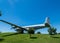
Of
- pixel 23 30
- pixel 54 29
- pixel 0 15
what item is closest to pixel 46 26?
pixel 54 29

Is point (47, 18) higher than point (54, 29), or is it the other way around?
point (47, 18)

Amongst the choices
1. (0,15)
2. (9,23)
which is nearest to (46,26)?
(9,23)

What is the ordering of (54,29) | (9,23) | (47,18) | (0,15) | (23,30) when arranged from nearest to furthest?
(0,15) → (9,23) → (23,30) → (54,29) → (47,18)

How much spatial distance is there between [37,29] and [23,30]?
1014cm

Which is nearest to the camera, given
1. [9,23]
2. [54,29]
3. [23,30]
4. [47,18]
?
[9,23]

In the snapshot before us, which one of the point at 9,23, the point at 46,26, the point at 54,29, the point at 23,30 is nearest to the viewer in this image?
the point at 9,23

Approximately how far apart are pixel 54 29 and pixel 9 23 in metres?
36.0

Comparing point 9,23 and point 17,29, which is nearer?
point 9,23

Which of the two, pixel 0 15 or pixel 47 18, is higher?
pixel 47 18

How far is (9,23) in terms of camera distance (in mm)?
75688

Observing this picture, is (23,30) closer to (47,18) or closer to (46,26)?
(46,26)

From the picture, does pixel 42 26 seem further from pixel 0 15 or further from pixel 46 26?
pixel 0 15

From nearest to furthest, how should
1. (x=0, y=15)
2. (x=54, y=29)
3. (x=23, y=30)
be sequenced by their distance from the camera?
(x=0, y=15) < (x=23, y=30) < (x=54, y=29)

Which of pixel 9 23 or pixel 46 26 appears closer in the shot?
pixel 9 23
